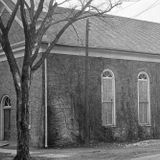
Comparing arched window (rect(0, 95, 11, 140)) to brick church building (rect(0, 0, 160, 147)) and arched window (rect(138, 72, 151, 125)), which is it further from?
arched window (rect(138, 72, 151, 125))

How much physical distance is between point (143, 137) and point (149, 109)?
1984 millimetres

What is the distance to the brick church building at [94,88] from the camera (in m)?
24.0

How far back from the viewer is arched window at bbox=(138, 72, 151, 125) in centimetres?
2858

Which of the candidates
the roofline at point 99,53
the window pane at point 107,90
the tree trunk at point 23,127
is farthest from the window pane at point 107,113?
the tree trunk at point 23,127

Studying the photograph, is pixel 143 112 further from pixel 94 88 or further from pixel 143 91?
pixel 94 88

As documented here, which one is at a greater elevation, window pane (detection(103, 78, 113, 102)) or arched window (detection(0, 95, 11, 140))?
window pane (detection(103, 78, 113, 102))

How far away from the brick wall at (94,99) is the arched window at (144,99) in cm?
30

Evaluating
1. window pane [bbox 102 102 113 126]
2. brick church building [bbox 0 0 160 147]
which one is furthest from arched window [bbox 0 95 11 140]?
window pane [bbox 102 102 113 126]

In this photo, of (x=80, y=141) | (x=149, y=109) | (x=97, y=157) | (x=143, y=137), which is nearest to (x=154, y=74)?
(x=149, y=109)

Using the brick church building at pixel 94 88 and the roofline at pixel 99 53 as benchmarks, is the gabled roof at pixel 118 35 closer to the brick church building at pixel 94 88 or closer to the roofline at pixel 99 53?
the brick church building at pixel 94 88

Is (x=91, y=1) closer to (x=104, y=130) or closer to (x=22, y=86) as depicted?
(x=22, y=86)

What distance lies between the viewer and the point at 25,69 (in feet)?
58.5

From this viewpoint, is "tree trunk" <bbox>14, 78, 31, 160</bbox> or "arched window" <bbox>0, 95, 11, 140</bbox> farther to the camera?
"arched window" <bbox>0, 95, 11, 140</bbox>

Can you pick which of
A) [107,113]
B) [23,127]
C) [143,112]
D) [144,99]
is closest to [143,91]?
[144,99]
